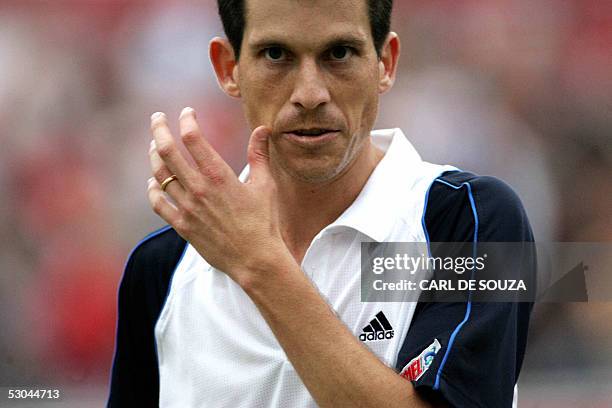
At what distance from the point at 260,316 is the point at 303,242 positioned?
187 millimetres

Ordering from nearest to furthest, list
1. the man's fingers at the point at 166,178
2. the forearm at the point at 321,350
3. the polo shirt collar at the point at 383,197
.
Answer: the forearm at the point at 321,350 → the man's fingers at the point at 166,178 → the polo shirt collar at the point at 383,197

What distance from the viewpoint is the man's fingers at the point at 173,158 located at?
1.45 m

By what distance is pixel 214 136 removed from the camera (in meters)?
4.14

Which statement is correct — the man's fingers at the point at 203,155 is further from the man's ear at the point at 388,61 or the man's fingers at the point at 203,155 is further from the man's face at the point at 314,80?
the man's ear at the point at 388,61

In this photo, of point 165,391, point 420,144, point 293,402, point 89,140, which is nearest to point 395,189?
point 293,402

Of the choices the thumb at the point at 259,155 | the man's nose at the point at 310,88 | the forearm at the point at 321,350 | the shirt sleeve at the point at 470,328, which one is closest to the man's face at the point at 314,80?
the man's nose at the point at 310,88

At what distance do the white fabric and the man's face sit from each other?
0.11 meters

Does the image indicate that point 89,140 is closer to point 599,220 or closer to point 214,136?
point 214,136

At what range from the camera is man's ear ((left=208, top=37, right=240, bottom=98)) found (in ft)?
6.29

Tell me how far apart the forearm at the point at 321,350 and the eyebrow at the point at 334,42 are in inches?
17.7

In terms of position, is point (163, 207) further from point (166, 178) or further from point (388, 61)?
point (388, 61)

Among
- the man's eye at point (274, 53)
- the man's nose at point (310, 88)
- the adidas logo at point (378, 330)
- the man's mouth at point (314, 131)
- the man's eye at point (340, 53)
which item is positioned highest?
the man's eye at point (274, 53)

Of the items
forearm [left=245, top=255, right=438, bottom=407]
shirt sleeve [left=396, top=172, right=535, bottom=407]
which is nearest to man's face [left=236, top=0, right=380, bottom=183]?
shirt sleeve [left=396, top=172, right=535, bottom=407]

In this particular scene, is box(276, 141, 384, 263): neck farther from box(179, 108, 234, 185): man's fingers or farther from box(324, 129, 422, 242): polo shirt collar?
box(179, 108, 234, 185): man's fingers
